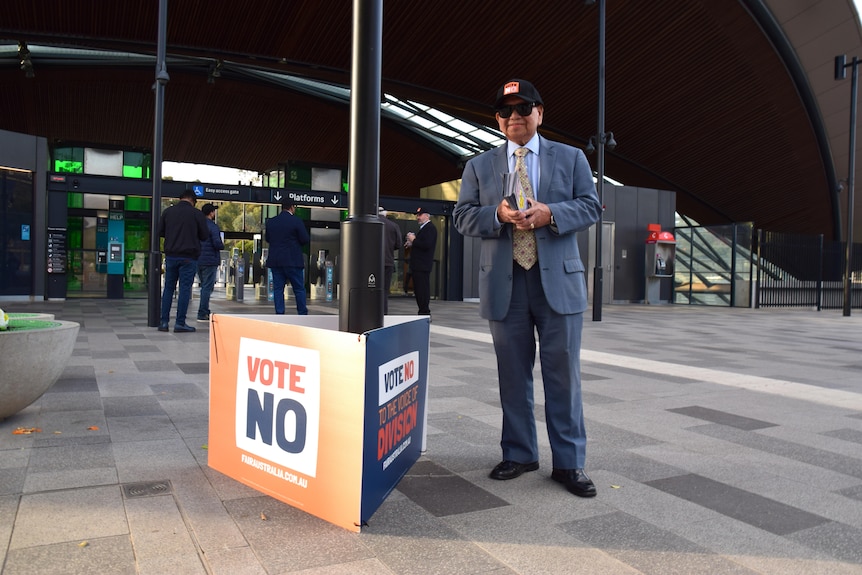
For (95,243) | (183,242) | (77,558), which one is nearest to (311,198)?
(95,243)

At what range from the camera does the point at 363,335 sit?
8.02 feet

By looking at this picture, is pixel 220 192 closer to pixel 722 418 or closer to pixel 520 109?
pixel 722 418

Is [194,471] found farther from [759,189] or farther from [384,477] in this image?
[759,189]

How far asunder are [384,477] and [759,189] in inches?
1308

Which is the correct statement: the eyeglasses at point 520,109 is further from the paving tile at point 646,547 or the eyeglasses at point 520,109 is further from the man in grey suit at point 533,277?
the paving tile at point 646,547

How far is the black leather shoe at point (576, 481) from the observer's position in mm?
2906

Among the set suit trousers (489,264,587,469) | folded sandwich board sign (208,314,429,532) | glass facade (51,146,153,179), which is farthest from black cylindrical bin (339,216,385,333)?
glass facade (51,146,153,179)

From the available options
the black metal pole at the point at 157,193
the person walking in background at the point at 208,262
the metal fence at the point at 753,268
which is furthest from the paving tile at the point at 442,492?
the metal fence at the point at 753,268

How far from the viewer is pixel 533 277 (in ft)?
10.4

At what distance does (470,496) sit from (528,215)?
4.24 feet

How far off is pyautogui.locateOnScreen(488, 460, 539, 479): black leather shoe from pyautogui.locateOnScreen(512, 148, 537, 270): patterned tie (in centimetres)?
98

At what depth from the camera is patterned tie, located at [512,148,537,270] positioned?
124 inches

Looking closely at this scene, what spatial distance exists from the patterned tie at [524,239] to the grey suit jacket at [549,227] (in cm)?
4

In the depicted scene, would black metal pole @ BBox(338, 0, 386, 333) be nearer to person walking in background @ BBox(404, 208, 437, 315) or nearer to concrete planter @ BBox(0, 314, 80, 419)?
concrete planter @ BBox(0, 314, 80, 419)
